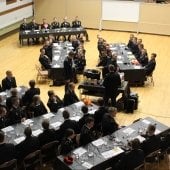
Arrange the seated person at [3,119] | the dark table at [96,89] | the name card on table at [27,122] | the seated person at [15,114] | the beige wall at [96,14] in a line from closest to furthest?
the seated person at [3,119] → the name card on table at [27,122] → the seated person at [15,114] → the dark table at [96,89] → the beige wall at [96,14]

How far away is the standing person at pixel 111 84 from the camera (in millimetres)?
11320

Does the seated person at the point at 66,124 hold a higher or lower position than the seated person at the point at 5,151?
higher

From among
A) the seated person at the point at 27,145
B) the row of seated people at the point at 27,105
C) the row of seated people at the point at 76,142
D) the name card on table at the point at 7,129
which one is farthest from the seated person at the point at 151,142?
the name card on table at the point at 7,129

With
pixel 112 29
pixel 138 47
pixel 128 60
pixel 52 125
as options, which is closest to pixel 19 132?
pixel 52 125

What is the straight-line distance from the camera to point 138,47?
1664cm

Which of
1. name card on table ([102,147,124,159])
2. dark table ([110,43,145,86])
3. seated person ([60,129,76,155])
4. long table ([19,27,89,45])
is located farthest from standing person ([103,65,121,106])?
long table ([19,27,89,45])

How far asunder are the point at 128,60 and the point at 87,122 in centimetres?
761

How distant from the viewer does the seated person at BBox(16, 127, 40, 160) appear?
8023 mm

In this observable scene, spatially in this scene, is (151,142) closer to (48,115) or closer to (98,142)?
(98,142)

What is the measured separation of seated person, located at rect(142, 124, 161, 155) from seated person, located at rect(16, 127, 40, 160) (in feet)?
8.87

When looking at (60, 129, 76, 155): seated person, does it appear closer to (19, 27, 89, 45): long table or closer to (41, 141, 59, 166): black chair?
(41, 141, 59, 166): black chair

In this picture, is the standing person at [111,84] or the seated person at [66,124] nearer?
the seated person at [66,124]

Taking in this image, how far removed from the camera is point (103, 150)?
8.15 metres

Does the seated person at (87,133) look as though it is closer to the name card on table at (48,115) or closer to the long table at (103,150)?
the long table at (103,150)
